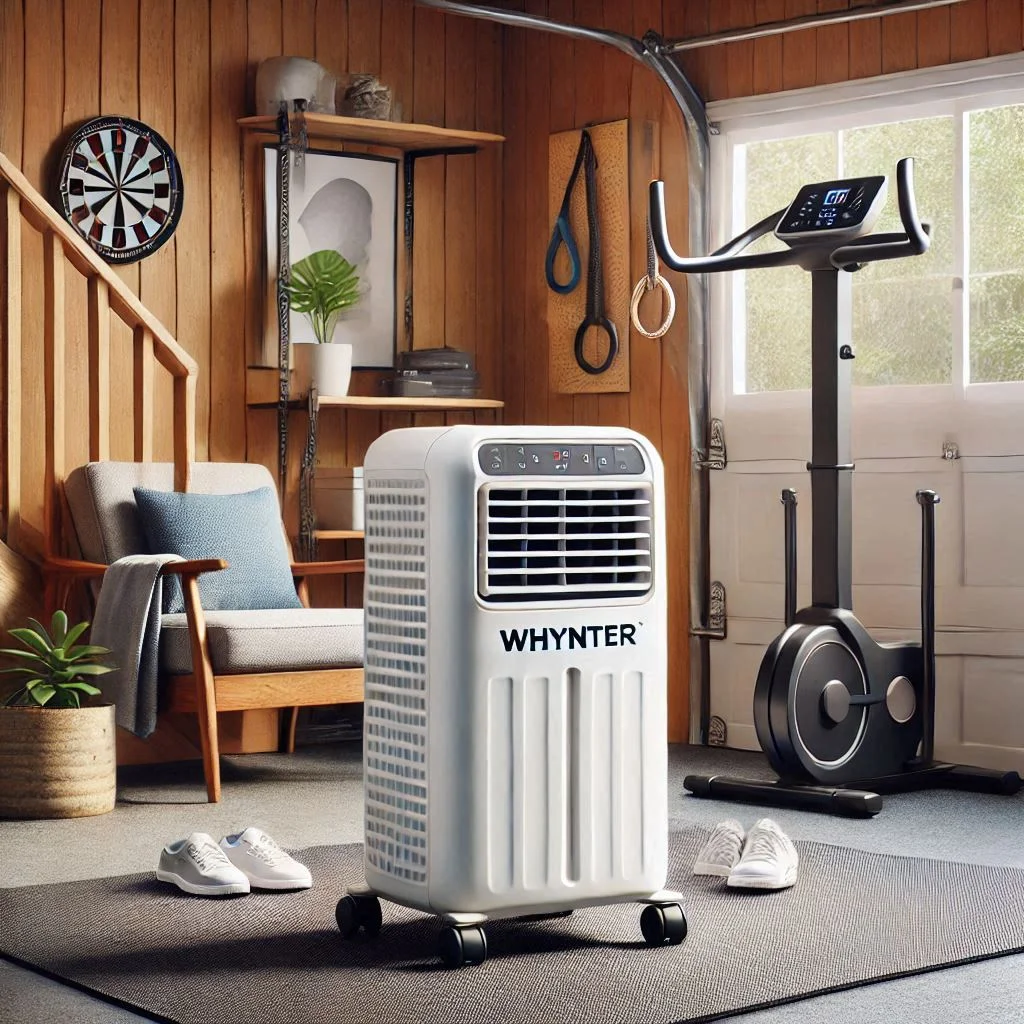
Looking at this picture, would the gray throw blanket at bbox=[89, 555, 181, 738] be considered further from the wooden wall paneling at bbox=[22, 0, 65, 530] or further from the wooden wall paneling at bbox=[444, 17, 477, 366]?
the wooden wall paneling at bbox=[444, 17, 477, 366]

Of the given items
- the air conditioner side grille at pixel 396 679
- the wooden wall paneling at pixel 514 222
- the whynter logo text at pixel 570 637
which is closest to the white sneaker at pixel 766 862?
the whynter logo text at pixel 570 637

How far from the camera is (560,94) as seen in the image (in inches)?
229

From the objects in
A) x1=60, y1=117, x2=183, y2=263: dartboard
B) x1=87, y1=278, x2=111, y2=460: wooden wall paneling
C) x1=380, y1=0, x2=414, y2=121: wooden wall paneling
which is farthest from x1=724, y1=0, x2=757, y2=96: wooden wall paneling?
x1=87, y1=278, x2=111, y2=460: wooden wall paneling

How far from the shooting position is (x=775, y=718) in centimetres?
414

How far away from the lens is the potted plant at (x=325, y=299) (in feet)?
17.5

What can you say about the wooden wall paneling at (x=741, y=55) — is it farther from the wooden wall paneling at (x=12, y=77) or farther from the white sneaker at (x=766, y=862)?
the white sneaker at (x=766, y=862)

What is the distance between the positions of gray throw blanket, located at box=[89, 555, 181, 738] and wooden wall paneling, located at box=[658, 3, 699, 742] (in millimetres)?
1772

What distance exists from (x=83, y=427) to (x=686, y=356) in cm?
190

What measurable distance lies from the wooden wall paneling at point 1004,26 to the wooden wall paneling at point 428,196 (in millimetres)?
1989

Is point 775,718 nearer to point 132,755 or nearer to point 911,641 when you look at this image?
point 911,641

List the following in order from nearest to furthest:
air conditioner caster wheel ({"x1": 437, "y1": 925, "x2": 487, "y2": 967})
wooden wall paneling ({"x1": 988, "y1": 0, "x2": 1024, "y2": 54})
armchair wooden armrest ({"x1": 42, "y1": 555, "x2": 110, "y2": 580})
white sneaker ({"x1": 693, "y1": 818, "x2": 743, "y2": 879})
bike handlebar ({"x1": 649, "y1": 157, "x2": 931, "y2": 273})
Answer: air conditioner caster wheel ({"x1": 437, "y1": 925, "x2": 487, "y2": 967})
white sneaker ({"x1": 693, "y1": 818, "x2": 743, "y2": 879})
bike handlebar ({"x1": 649, "y1": 157, "x2": 931, "y2": 273})
armchair wooden armrest ({"x1": 42, "y1": 555, "x2": 110, "y2": 580})
wooden wall paneling ({"x1": 988, "y1": 0, "x2": 1024, "y2": 54})

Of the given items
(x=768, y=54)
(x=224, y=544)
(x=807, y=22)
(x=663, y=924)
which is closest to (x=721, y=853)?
(x=663, y=924)

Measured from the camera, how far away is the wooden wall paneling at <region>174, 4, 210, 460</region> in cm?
527

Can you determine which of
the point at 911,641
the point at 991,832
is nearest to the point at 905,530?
the point at 911,641
